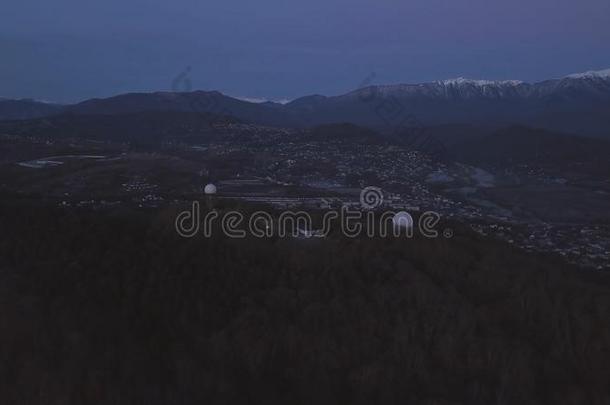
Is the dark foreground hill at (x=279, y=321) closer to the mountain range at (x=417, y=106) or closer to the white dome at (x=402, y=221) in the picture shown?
the white dome at (x=402, y=221)

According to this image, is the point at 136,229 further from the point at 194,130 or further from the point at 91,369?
the point at 194,130

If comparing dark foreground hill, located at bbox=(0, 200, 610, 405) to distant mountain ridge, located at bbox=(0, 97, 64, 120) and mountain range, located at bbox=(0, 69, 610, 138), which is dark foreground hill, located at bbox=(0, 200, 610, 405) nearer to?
mountain range, located at bbox=(0, 69, 610, 138)

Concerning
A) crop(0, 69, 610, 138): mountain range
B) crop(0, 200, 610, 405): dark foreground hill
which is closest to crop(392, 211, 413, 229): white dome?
crop(0, 200, 610, 405): dark foreground hill

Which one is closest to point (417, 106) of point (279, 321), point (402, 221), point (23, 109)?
point (23, 109)

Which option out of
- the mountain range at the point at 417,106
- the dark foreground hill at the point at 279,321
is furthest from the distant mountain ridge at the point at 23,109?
the dark foreground hill at the point at 279,321

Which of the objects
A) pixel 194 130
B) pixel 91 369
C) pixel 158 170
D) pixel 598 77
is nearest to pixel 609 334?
pixel 91 369

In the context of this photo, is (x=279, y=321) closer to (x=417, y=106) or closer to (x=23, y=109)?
(x=23, y=109)
